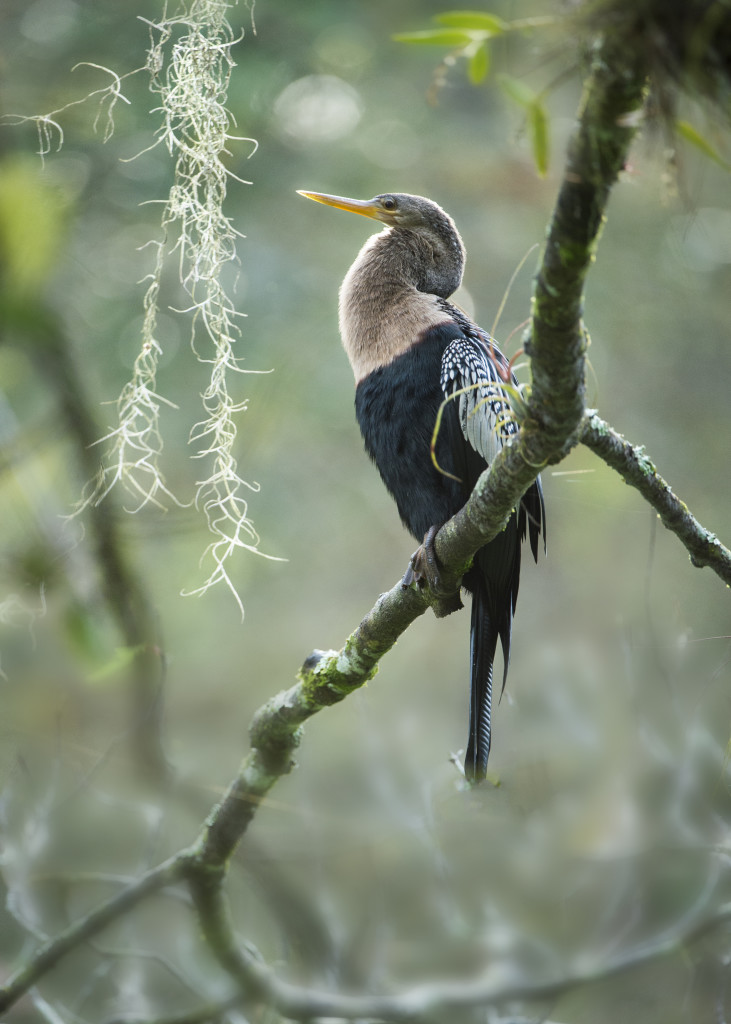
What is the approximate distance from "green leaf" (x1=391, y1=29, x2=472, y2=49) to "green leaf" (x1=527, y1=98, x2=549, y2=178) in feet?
0.35

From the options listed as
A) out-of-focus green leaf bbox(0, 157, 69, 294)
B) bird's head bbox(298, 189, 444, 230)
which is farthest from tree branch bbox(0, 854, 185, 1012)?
bird's head bbox(298, 189, 444, 230)

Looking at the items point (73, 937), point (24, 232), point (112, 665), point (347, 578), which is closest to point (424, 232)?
point (24, 232)

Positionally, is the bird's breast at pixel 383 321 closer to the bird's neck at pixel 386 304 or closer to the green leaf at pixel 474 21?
the bird's neck at pixel 386 304

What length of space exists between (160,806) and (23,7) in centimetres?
287

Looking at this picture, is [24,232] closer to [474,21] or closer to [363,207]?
[363,207]

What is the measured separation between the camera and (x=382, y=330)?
6.34ft

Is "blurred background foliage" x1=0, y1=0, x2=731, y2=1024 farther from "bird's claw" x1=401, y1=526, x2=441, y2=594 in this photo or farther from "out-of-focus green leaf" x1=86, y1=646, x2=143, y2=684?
"bird's claw" x1=401, y1=526, x2=441, y2=594

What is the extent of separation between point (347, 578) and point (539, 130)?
4.18m

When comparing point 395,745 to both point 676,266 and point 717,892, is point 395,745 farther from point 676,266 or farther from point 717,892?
point 676,266

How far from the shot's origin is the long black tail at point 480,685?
63.5 inches

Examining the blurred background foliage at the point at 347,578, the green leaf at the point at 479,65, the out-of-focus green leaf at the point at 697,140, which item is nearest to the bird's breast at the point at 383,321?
the blurred background foliage at the point at 347,578

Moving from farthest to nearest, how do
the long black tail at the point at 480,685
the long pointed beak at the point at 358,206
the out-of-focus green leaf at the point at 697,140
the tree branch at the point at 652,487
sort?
1. the long pointed beak at the point at 358,206
2. the long black tail at the point at 480,685
3. the tree branch at the point at 652,487
4. the out-of-focus green leaf at the point at 697,140

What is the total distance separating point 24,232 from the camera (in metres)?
1.96

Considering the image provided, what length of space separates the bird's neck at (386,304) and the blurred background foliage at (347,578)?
0.50 meters
